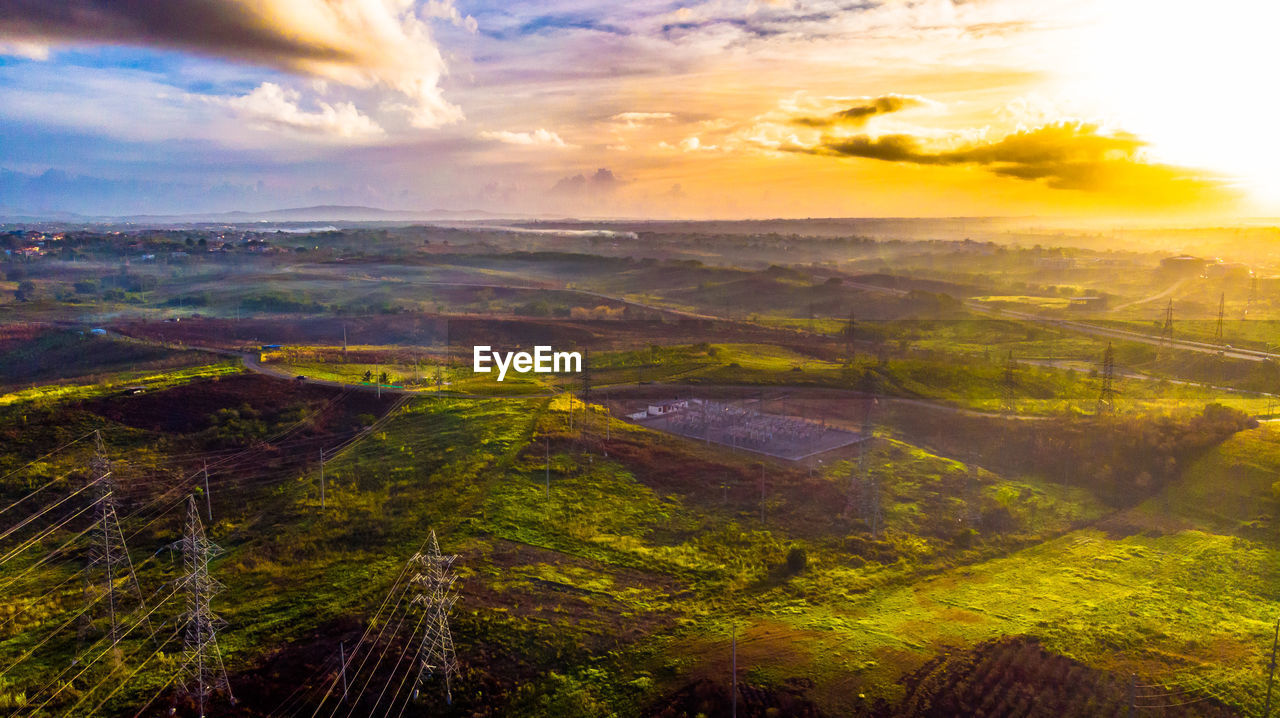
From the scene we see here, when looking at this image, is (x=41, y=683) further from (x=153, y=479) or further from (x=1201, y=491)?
(x=1201, y=491)

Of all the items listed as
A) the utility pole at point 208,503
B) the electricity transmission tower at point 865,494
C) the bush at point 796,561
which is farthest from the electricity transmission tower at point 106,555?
the electricity transmission tower at point 865,494

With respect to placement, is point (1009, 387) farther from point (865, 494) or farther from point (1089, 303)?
point (1089, 303)

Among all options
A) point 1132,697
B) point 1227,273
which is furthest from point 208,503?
point 1227,273

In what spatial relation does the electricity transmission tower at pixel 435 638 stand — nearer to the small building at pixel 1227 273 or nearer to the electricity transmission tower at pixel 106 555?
the electricity transmission tower at pixel 106 555

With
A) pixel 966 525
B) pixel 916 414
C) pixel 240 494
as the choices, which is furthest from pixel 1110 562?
pixel 240 494

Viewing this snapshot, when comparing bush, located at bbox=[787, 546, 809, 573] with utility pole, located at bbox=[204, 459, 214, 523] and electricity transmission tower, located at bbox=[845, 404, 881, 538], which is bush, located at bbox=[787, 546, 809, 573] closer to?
electricity transmission tower, located at bbox=[845, 404, 881, 538]

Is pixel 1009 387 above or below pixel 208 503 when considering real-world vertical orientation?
above

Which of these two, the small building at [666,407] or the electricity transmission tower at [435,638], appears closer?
the electricity transmission tower at [435,638]

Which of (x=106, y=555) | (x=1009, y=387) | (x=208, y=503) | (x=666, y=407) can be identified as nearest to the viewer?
(x=106, y=555)

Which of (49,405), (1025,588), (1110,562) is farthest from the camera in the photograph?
(49,405)

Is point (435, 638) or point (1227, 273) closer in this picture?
point (435, 638)

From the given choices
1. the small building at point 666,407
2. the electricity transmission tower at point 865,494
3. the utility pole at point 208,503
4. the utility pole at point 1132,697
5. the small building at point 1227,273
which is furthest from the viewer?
the small building at point 1227,273
